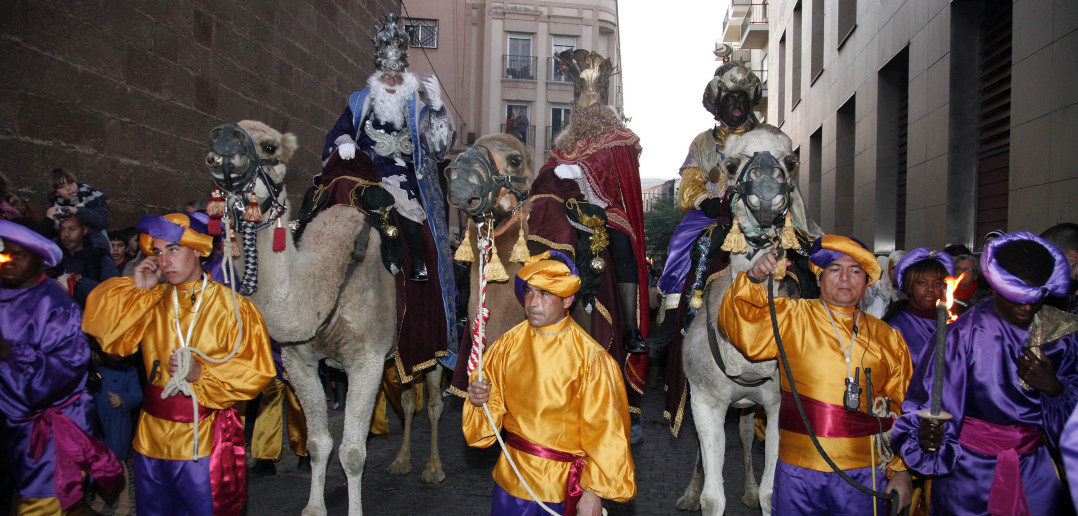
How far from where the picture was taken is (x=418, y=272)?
18.2ft

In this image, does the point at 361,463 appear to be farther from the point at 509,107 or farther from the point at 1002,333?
the point at 509,107

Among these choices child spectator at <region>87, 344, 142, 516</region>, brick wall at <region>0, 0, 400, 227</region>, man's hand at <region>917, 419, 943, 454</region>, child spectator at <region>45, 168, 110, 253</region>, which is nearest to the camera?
man's hand at <region>917, 419, 943, 454</region>

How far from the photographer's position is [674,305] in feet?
16.6

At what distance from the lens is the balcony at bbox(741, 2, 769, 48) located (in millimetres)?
25531

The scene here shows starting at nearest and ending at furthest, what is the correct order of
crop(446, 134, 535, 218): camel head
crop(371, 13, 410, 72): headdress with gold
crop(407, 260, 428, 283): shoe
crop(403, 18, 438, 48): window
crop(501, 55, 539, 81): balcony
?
crop(446, 134, 535, 218): camel head < crop(407, 260, 428, 283): shoe < crop(371, 13, 410, 72): headdress with gold < crop(403, 18, 438, 48): window < crop(501, 55, 539, 81): balcony

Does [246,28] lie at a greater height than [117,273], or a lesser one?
greater

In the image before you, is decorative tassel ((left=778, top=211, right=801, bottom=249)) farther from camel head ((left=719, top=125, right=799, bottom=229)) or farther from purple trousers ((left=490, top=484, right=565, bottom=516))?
purple trousers ((left=490, top=484, right=565, bottom=516))

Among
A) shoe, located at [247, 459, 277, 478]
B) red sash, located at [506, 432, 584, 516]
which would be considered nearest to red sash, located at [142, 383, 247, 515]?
red sash, located at [506, 432, 584, 516]

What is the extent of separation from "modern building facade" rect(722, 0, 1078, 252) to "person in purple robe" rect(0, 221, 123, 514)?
7.56m

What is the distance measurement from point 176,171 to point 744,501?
6.43 m

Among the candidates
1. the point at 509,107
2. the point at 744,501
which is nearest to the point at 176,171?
the point at 744,501

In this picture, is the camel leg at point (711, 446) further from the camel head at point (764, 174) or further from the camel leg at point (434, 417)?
the camel leg at point (434, 417)

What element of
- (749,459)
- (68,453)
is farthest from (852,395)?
(68,453)

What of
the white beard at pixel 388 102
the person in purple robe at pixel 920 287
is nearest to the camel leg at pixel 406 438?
the white beard at pixel 388 102
